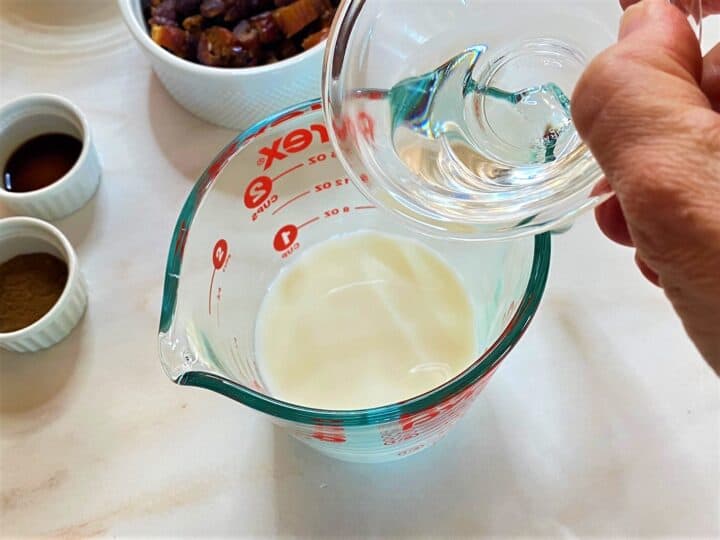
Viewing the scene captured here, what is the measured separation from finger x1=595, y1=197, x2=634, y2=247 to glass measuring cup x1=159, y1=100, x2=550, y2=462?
80 mm

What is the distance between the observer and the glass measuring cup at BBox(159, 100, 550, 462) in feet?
1.76

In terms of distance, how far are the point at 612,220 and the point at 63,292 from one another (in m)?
0.50

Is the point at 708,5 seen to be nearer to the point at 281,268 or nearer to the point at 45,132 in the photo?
the point at 281,268

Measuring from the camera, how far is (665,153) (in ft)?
1.27

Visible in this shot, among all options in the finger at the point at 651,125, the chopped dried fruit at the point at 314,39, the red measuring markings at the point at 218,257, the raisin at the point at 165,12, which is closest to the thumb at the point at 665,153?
the finger at the point at 651,125

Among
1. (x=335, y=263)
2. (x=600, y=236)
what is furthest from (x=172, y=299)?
(x=600, y=236)

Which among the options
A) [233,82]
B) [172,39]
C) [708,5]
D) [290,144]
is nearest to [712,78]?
[708,5]

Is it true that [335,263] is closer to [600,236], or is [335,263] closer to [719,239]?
[600,236]

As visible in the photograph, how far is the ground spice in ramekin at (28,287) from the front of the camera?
78 centimetres

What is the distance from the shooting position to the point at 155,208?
857 millimetres

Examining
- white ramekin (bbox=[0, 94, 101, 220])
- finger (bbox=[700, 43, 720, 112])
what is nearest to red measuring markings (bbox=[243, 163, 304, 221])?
white ramekin (bbox=[0, 94, 101, 220])

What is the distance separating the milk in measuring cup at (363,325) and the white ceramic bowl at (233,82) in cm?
17

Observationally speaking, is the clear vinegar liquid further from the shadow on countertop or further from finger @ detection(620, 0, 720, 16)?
the shadow on countertop

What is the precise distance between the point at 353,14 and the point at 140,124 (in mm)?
418
